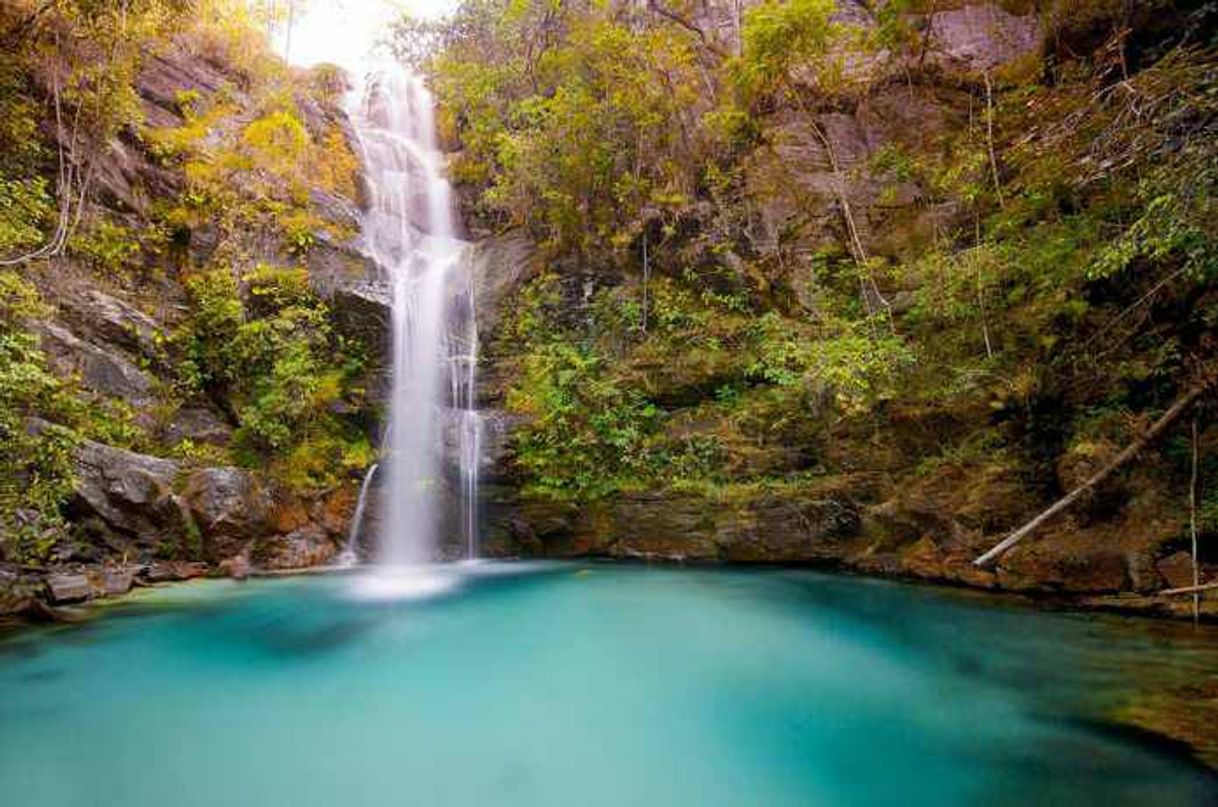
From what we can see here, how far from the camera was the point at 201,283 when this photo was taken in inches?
399

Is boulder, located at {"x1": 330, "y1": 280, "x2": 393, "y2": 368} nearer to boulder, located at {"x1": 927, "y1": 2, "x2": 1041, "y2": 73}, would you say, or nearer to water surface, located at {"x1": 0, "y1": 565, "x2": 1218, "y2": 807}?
water surface, located at {"x1": 0, "y1": 565, "x2": 1218, "y2": 807}

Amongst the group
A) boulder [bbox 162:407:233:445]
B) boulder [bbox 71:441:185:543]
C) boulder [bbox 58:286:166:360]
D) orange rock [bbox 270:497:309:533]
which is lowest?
orange rock [bbox 270:497:309:533]

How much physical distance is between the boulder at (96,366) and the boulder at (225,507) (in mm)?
1788

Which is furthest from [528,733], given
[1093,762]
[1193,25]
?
[1193,25]

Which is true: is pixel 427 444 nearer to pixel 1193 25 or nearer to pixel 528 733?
pixel 528 733

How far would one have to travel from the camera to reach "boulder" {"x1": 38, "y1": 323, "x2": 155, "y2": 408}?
809 cm

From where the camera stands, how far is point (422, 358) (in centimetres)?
1126

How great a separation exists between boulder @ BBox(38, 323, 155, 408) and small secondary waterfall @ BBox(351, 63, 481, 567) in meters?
3.66

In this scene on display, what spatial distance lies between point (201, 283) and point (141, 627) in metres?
6.64

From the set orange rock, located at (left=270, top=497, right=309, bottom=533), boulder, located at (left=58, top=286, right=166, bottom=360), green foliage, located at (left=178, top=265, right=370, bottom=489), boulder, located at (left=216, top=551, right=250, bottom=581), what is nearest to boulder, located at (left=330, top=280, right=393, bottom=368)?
green foliage, located at (left=178, top=265, right=370, bottom=489)

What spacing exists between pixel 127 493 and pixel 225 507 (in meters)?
1.12

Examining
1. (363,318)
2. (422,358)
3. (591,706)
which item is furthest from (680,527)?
(363,318)

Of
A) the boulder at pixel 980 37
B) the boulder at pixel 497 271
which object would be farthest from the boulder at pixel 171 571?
the boulder at pixel 980 37

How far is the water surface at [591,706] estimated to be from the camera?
2.98m
